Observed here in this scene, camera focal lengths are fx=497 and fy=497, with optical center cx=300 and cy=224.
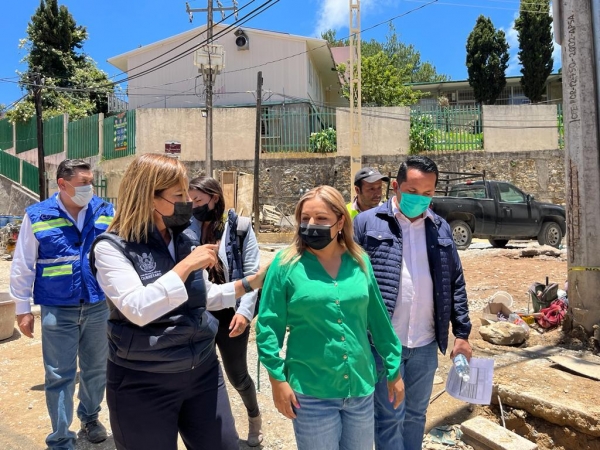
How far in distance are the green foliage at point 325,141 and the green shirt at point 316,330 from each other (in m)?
18.1

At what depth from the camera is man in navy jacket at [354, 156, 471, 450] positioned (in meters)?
2.64

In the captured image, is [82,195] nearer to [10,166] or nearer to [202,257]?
[202,257]

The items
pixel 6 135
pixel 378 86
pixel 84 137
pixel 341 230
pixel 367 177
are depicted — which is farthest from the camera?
pixel 378 86

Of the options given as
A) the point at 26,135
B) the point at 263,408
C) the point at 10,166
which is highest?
the point at 26,135

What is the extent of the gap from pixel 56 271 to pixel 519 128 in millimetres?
19670

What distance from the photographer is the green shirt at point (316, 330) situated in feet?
6.91

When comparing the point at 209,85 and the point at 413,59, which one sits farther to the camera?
the point at 413,59

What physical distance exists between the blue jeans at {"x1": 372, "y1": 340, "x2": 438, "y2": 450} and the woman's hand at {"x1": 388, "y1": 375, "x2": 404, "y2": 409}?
0.17 m

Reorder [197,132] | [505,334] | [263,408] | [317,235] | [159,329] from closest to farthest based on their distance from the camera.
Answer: [159,329] < [317,235] < [263,408] < [505,334] < [197,132]

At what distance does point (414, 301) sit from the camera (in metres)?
2.66

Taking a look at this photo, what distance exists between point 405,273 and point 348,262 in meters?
0.52

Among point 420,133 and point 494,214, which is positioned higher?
point 420,133

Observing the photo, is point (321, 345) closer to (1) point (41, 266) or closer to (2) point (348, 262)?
(2) point (348, 262)

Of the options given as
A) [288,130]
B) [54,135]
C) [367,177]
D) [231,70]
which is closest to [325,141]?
[288,130]
